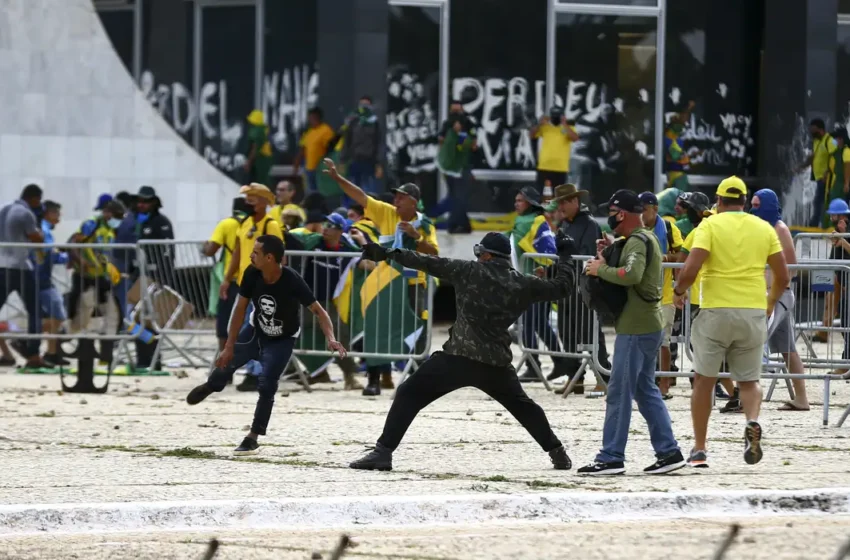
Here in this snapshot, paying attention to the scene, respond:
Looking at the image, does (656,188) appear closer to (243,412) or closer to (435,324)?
(435,324)

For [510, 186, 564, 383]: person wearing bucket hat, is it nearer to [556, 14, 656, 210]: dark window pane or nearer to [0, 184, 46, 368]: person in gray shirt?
[0, 184, 46, 368]: person in gray shirt

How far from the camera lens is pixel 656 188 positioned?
25422 mm

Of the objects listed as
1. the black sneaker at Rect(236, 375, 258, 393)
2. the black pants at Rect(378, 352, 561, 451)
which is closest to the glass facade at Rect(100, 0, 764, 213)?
the black sneaker at Rect(236, 375, 258, 393)

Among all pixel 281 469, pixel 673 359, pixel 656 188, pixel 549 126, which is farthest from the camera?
pixel 656 188

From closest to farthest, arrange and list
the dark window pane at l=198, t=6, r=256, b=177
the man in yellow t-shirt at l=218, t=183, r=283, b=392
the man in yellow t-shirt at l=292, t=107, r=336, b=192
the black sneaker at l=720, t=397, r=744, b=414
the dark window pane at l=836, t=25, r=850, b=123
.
Answer: the black sneaker at l=720, t=397, r=744, b=414
the man in yellow t-shirt at l=218, t=183, r=283, b=392
the man in yellow t-shirt at l=292, t=107, r=336, b=192
the dark window pane at l=198, t=6, r=256, b=177
the dark window pane at l=836, t=25, r=850, b=123

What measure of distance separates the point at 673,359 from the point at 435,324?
10147 mm

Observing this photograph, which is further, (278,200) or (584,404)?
(278,200)

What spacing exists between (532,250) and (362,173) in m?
7.32

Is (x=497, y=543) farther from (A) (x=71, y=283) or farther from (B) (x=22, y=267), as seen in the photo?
(B) (x=22, y=267)

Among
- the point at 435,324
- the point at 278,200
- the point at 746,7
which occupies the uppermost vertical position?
the point at 746,7

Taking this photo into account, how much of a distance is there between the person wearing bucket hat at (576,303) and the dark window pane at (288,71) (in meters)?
8.50

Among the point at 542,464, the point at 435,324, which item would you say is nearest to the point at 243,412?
the point at 542,464

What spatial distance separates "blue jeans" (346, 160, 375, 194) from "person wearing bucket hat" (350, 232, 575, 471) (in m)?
12.7

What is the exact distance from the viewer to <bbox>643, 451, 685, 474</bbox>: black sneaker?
33.2 feet
